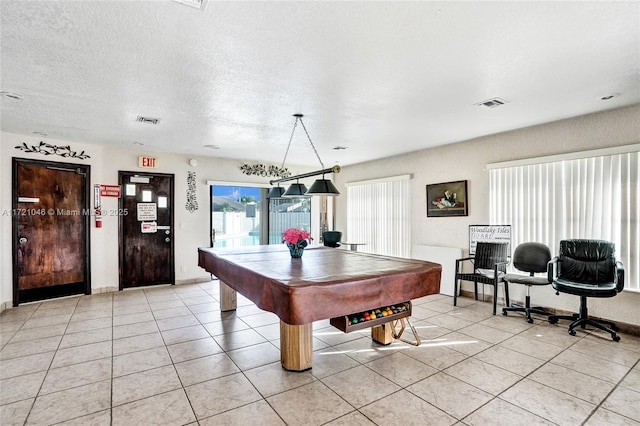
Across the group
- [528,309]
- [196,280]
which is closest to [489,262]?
[528,309]

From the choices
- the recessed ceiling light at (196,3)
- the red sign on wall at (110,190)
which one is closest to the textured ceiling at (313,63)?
the recessed ceiling light at (196,3)

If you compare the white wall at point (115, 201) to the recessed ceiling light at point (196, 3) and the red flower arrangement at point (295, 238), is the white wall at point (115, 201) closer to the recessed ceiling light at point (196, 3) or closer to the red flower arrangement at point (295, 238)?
the red flower arrangement at point (295, 238)

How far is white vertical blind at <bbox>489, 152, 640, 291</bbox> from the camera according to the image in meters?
3.72

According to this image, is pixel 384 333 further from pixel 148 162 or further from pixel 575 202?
pixel 148 162

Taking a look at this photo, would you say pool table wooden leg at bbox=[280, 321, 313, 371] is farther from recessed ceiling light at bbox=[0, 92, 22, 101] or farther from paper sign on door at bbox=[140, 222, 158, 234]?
paper sign on door at bbox=[140, 222, 158, 234]

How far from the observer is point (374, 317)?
2.95m

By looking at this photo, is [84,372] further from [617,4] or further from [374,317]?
[617,4]

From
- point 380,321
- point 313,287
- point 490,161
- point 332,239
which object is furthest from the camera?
point 332,239

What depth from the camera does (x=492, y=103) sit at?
11.7 feet

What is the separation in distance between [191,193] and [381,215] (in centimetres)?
393

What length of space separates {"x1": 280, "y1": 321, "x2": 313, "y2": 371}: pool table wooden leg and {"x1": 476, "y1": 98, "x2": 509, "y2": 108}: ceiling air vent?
116 inches

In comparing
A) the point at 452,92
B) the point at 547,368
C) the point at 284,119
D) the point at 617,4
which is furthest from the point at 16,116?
the point at 547,368

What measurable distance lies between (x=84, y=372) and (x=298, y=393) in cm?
189

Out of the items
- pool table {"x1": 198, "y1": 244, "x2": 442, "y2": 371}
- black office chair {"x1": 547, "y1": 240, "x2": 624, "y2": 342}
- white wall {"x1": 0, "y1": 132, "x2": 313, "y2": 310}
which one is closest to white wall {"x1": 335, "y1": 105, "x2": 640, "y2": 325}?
black office chair {"x1": 547, "y1": 240, "x2": 624, "y2": 342}
